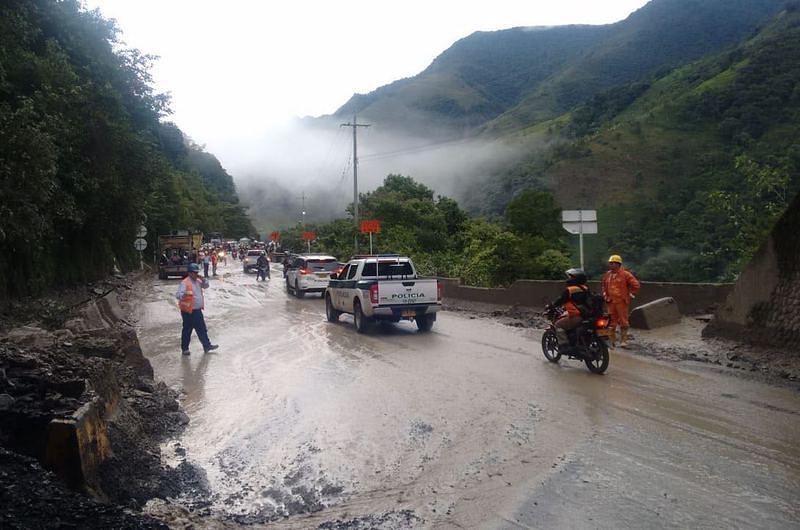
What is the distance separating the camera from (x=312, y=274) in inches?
1100

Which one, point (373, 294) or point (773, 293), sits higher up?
point (773, 293)

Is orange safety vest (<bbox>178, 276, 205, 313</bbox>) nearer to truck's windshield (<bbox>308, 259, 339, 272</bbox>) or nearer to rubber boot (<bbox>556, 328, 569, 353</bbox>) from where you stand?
rubber boot (<bbox>556, 328, 569, 353</bbox>)

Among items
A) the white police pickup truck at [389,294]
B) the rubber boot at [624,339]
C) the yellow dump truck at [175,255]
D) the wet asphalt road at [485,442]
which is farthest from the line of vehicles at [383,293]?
the yellow dump truck at [175,255]

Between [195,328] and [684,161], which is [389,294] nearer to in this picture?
[195,328]

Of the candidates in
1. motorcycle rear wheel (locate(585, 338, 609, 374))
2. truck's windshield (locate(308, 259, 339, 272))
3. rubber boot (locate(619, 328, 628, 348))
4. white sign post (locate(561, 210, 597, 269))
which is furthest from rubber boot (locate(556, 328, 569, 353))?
truck's windshield (locate(308, 259, 339, 272))

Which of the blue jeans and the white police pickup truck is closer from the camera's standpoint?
the blue jeans

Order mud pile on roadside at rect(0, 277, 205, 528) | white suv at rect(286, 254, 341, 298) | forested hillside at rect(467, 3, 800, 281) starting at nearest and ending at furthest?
mud pile on roadside at rect(0, 277, 205, 528), white suv at rect(286, 254, 341, 298), forested hillside at rect(467, 3, 800, 281)

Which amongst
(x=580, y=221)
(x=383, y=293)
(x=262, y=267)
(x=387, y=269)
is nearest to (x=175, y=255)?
(x=262, y=267)

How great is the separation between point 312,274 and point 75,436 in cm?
2288

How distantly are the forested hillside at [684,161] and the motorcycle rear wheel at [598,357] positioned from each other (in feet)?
104

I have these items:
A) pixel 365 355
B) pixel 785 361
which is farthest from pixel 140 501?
pixel 785 361

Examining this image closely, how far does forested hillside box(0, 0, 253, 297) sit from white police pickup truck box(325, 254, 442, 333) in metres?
7.42

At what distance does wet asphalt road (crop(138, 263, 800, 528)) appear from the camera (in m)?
4.92

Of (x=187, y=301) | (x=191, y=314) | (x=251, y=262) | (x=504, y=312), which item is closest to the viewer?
(x=187, y=301)
